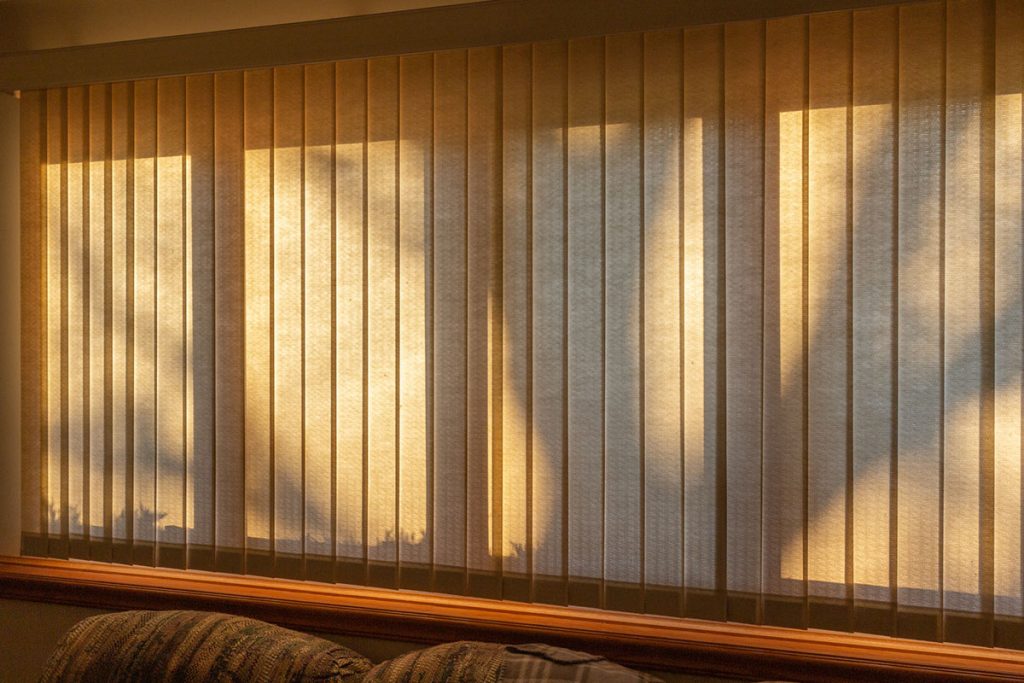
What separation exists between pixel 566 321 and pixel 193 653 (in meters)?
1.06

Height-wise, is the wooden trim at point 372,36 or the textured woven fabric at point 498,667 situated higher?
the wooden trim at point 372,36

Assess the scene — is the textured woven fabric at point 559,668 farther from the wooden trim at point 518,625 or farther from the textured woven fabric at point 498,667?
the wooden trim at point 518,625

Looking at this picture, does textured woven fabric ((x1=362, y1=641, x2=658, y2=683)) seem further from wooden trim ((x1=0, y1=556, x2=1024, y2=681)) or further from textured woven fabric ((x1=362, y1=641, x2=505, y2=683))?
wooden trim ((x1=0, y1=556, x2=1024, y2=681))

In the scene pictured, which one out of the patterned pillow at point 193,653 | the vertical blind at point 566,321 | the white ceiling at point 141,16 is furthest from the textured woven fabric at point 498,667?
the white ceiling at point 141,16

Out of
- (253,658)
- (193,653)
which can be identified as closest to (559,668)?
(253,658)

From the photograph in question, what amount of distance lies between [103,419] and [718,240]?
5.44ft

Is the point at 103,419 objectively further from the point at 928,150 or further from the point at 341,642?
the point at 928,150

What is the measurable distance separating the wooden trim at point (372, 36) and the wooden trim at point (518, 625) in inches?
50.3

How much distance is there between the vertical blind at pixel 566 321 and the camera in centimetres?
167

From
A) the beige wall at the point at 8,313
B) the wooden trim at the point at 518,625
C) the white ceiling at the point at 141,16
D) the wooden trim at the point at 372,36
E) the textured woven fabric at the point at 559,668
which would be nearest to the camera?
the textured woven fabric at the point at 559,668

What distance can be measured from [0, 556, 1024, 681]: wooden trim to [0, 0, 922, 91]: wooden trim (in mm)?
1278

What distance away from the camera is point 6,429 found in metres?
2.35

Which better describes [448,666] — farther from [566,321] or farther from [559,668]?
[566,321]

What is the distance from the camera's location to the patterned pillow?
1711mm
